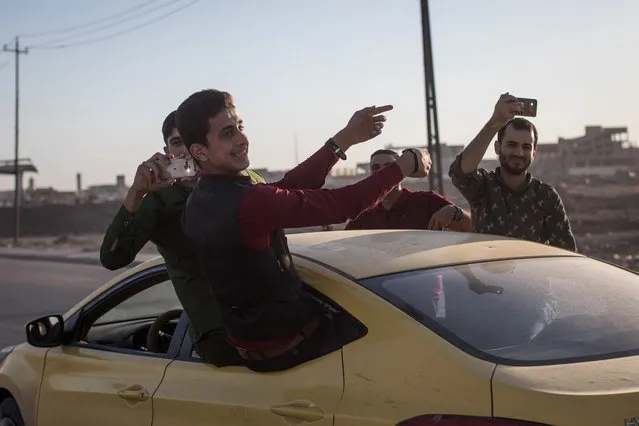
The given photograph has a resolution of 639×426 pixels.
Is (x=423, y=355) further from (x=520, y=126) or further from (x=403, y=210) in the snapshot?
(x=403, y=210)

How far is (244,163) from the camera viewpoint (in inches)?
128

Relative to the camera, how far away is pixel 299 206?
2.99 meters

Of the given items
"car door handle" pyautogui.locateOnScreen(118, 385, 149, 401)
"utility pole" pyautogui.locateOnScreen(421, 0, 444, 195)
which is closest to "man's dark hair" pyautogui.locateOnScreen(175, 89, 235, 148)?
"car door handle" pyautogui.locateOnScreen(118, 385, 149, 401)

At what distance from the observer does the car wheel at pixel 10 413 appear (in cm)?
438

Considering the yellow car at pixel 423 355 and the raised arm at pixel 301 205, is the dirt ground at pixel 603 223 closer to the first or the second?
the yellow car at pixel 423 355

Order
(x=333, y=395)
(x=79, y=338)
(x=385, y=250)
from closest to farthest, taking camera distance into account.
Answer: (x=333, y=395) < (x=385, y=250) < (x=79, y=338)

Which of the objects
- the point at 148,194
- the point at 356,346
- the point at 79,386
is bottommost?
the point at 79,386

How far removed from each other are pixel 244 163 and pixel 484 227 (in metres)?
2.10

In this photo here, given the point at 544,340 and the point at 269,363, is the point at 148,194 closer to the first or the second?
the point at 269,363

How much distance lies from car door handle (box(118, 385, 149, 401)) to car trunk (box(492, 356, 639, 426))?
1.55 m

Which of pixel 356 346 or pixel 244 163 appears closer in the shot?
pixel 356 346

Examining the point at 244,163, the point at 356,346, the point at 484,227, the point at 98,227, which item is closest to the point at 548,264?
the point at 356,346

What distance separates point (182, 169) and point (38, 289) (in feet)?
50.2

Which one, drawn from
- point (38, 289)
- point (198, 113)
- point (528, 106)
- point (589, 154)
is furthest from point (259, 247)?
point (589, 154)
